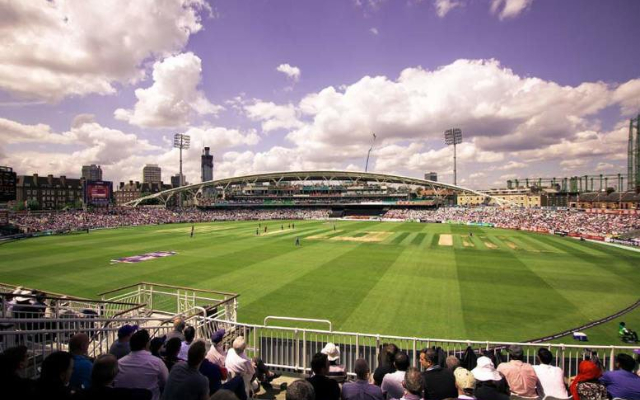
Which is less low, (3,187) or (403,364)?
(3,187)

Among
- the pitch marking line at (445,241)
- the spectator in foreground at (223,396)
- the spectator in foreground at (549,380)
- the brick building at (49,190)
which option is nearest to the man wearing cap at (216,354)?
the spectator in foreground at (223,396)

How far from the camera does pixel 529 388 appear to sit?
5.29 m

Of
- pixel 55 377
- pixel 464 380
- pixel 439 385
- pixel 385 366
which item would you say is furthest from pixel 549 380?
pixel 55 377

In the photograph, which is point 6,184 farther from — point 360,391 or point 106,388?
point 360,391

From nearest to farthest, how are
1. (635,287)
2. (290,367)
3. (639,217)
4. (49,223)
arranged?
(290,367), (635,287), (639,217), (49,223)

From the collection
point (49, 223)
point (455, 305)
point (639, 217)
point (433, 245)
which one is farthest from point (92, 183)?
point (639, 217)

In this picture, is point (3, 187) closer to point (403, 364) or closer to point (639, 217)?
point (403, 364)

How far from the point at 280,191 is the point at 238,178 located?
14.8 m

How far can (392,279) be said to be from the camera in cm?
2045

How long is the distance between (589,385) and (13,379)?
23.7ft

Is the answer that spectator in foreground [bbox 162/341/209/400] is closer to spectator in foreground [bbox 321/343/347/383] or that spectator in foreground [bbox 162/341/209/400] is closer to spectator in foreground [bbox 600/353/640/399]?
spectator in foreground [bbox 321/343/347/383]

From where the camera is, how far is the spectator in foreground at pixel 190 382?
3543mm

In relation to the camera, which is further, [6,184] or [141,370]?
[6,184]

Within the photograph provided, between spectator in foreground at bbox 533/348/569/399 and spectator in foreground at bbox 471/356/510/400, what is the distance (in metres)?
1.06
